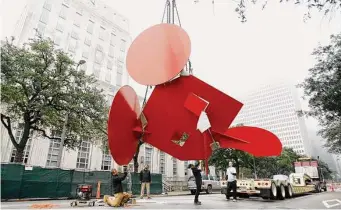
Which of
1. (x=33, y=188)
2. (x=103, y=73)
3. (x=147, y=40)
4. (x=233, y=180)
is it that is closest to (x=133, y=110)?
(x=147, y=40)

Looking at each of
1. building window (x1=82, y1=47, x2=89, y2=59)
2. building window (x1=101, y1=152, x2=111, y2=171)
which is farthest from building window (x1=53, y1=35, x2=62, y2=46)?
building window (x1=101, y1=152, x2=111, y2=171)

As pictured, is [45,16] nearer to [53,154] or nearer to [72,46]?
[72,46]

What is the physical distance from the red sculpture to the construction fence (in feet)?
26.0

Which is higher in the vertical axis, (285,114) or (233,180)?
(285,114)

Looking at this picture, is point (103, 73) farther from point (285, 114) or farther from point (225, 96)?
point (285, 114)

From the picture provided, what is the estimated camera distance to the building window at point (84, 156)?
96.6ft

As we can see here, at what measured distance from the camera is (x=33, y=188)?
12953 mm

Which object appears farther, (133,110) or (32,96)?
(32,96)

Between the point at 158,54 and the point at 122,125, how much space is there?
86.5 inches

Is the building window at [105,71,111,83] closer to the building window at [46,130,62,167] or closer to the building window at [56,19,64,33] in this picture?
the building window at [56,19,64,33]

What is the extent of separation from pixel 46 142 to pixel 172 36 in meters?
24.2

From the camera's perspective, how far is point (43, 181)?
13.5 meters

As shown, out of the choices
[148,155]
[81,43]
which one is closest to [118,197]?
[148,155]

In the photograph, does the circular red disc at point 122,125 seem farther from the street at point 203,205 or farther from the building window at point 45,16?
the building window at point 45,16
